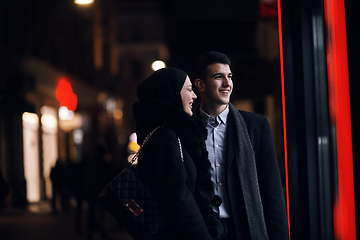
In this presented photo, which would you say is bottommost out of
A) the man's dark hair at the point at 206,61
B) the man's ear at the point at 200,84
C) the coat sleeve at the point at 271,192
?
the coat sleeve at the point at 271,192

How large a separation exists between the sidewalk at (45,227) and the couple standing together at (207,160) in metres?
6.05

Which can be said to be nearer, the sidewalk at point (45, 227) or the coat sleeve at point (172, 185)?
the coat sleeve at point (172, 185)

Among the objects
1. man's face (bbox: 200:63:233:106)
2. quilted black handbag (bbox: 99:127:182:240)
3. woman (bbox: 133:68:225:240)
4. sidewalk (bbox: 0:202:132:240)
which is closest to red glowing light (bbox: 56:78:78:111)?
sidewalk (bbox: 0:202:132:240)

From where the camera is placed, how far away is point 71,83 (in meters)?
23.3

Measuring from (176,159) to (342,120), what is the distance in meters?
1.01

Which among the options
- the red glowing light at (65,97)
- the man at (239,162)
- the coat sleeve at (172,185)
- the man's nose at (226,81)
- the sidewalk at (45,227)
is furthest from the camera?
the red glowing light at (65,97)

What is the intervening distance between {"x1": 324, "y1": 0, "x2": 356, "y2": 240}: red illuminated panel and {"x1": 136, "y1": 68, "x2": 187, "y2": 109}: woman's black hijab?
91 cm

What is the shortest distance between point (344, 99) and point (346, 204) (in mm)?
608

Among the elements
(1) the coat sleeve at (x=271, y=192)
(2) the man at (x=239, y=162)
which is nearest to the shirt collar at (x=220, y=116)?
(2) the man at (x=239, y=162)

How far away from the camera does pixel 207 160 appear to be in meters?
2.63

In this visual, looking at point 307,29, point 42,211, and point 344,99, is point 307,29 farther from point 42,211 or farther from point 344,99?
point 42,211

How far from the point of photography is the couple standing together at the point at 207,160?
2412 millimetres

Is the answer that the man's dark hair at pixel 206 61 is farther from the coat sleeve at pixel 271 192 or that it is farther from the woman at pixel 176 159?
the coat sleeve at pixel 271 192

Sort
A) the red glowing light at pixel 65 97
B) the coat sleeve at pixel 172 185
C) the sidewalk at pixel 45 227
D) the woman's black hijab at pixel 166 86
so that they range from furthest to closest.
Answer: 1. the red glowing light at pixel 65 97
2. the sidewalk at pixel 45 227
3. the woman's black hijab at pixel 166 86
4. the coat sleeve at pixel 172 185
